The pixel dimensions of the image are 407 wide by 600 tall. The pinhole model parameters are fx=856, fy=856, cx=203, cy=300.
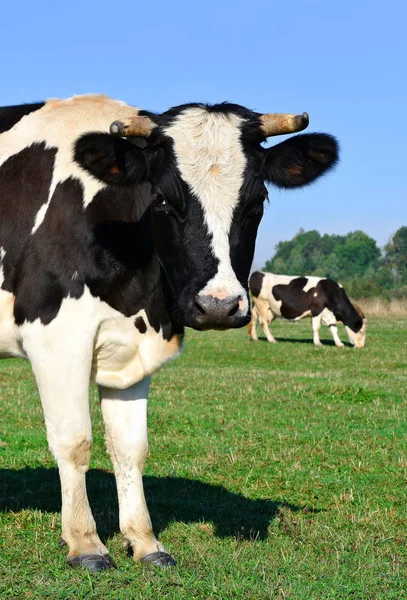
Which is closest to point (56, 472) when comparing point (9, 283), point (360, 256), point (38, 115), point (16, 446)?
point (16, 446)

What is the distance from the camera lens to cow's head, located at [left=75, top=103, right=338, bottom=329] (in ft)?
16.0

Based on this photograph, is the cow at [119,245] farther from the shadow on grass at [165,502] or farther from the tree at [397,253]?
the tree at [397,253]

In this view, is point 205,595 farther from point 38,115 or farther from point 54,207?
point 38,115

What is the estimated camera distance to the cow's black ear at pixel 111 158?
5.46 meters

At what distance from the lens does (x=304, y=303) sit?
97.8 ft

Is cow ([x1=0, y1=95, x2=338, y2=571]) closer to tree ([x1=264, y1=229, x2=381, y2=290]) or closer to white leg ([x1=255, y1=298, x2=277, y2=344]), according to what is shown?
white leg ([x1=255, y1=298, x2=277, y2=344])

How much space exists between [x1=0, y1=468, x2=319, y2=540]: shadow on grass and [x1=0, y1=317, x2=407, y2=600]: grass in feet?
0.06

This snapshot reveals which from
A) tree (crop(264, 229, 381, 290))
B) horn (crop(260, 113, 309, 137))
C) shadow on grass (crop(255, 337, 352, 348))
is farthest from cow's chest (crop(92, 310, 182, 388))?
tree (crop(264, 229, 381, 290))

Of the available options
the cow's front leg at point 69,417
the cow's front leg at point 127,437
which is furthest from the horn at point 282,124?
the cow's front leg at point 127,437

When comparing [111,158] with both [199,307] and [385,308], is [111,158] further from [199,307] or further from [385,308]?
[385,308]

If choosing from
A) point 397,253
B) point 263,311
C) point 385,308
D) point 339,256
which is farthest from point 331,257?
point 263,311

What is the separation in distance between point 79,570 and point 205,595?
3.13 feet

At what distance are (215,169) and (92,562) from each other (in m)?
2.55

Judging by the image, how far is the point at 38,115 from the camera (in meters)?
6.30
